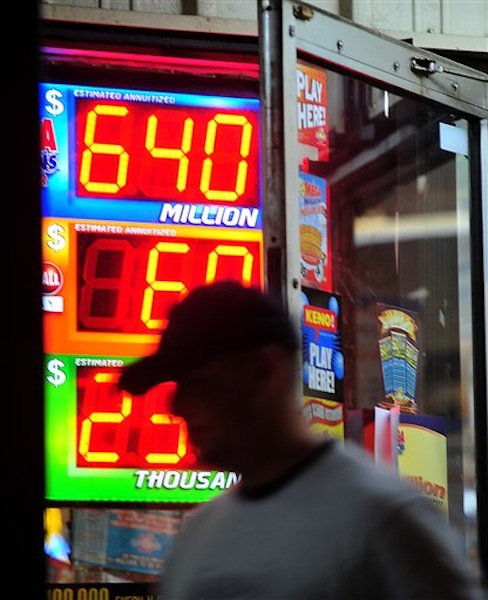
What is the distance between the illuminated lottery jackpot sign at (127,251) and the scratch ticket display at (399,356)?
1.84 ft

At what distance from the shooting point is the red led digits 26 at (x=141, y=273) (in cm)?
534

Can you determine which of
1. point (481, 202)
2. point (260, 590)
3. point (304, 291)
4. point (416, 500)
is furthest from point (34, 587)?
point (481, 202)

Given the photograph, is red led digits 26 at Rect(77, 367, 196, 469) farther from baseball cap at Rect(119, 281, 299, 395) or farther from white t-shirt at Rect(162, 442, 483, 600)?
white t-shirt at Rect(162, 442, 483, 600)

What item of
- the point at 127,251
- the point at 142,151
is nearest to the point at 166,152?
the point at 142,151

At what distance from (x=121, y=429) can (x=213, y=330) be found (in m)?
3.19

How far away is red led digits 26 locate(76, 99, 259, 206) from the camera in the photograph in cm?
540

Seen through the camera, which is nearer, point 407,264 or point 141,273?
point 141,273

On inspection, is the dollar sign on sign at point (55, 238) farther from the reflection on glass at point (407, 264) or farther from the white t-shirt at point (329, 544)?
the white t-shirt at point (329, 544)

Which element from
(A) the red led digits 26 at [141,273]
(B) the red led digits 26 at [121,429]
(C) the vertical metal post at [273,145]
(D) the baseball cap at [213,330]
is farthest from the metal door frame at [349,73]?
(D) the baseball cap at [213,330]

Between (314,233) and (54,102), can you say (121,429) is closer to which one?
(314,233)

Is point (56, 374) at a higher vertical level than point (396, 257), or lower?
lower

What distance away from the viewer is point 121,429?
5.33 meters

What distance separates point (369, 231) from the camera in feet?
18.2

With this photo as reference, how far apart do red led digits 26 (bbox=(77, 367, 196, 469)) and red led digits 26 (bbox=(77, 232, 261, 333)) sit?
0.24 meters
